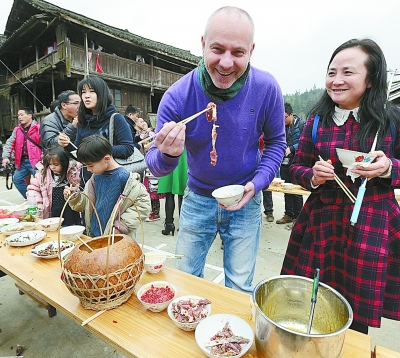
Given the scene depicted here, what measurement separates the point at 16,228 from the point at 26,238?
31 centimetres

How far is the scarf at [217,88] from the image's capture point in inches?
61.1

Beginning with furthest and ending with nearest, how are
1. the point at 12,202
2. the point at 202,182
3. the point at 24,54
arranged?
the point at 24,54 < the point at 12,202 < the point at 202,182

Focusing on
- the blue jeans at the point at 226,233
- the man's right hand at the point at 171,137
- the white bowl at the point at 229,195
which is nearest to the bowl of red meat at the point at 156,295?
the blue jeans at the point at 226,233

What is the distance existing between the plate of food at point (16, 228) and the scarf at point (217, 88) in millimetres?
2004

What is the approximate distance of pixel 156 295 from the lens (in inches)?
52.1

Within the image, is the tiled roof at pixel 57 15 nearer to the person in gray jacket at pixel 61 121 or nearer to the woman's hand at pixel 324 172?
the person in gray jacket at pixel 61 121

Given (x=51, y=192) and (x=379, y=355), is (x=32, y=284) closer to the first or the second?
(x=379, y=355)

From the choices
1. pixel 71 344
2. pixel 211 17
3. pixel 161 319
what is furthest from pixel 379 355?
pixel 71 344

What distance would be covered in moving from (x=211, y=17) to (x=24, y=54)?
19918 mm

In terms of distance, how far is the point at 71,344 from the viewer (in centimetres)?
221

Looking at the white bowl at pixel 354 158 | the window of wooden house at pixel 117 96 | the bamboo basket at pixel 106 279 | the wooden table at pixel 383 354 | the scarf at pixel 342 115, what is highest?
the window of wooden house at pixel 117 96

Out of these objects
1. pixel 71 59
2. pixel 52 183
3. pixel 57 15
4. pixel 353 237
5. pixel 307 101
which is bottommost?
pixel 52 183

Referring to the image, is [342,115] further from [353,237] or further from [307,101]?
[307,101]

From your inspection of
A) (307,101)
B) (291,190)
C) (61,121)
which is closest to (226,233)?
(307,101)
